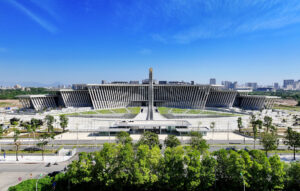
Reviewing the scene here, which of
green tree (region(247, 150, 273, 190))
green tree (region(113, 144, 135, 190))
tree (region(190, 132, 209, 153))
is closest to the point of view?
green tree (region(247, 150, 273, 190))

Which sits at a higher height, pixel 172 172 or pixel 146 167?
pixel 146 167

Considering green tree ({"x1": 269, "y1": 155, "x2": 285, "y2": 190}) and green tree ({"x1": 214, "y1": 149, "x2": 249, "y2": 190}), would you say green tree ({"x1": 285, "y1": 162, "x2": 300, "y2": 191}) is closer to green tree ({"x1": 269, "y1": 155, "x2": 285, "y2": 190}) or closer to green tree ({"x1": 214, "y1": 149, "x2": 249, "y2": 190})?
green tree ({"x1": 269, "y1": 155, "x2": 285, "y2": 190})

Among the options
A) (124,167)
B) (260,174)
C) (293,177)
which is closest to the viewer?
(260,174)

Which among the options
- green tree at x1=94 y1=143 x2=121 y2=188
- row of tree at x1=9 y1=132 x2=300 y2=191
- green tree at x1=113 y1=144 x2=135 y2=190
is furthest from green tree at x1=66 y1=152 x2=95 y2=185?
green tree at x1=113 y1=144 x2=135 y2=190

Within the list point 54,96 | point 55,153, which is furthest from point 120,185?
point 54,96

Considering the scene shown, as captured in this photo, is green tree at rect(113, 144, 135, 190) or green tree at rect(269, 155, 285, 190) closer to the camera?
green tree at rect(269, 155, 285, 190)

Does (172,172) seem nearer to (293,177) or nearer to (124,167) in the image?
(124,167)

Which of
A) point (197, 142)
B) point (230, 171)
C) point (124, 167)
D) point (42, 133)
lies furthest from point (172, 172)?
point (42, 133)

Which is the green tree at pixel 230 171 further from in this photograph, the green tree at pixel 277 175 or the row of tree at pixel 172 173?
the green tree at pixel 277 175

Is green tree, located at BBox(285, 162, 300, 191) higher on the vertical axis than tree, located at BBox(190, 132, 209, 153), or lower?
lower
